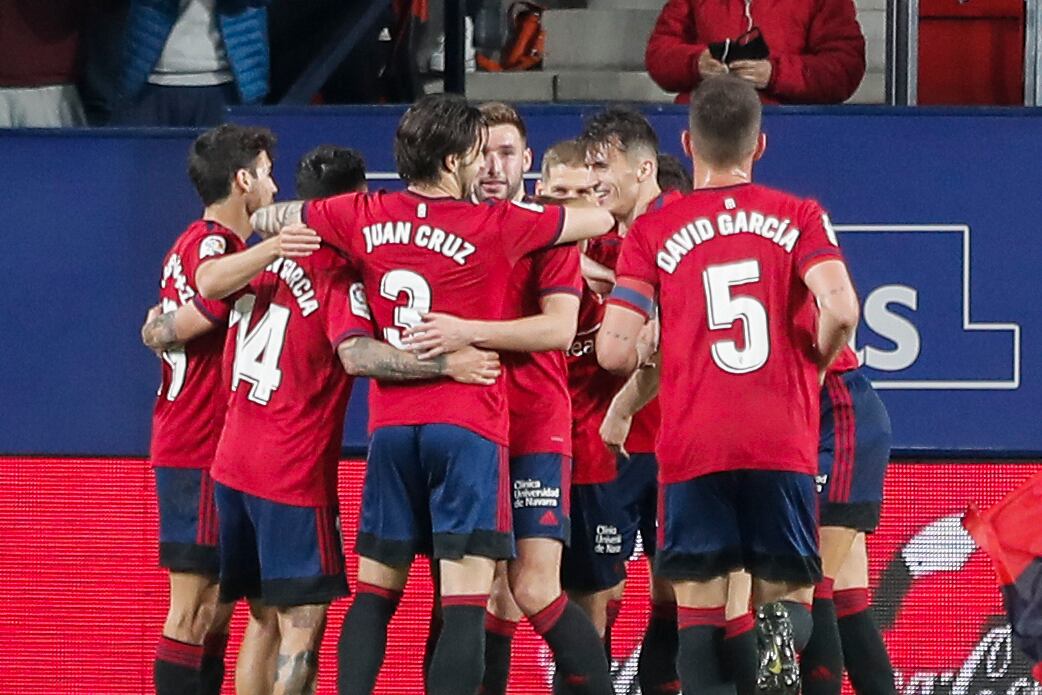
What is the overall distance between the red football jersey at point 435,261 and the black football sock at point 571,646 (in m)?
0.62

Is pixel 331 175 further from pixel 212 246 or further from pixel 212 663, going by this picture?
pixel 212 663

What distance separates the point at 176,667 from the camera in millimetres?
7113

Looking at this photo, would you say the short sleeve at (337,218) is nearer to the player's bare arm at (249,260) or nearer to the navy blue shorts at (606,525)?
the player's bare arm at (249,260)

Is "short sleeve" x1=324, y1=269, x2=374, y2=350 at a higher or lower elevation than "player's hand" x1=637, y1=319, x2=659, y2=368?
higher

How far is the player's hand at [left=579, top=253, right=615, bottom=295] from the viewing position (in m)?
7.18

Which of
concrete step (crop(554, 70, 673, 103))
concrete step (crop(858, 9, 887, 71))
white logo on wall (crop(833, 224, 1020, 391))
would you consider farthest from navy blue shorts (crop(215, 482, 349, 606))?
concrete step (crop(858, 9, 887, 71))

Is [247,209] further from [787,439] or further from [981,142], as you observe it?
[981,142]

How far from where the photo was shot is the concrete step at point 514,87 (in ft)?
35.0

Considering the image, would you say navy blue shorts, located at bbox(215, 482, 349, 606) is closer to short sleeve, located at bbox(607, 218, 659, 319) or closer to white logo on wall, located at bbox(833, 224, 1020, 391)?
short sleeve, located at bbox(607, 218, 659, 319)

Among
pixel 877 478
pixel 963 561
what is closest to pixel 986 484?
pixel 963 561

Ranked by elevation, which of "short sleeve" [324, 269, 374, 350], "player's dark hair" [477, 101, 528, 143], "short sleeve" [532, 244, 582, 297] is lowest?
"short sleeve" [324, 269, 374, 350]

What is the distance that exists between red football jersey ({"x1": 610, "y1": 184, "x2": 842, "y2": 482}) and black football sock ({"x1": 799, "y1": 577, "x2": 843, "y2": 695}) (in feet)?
2.47

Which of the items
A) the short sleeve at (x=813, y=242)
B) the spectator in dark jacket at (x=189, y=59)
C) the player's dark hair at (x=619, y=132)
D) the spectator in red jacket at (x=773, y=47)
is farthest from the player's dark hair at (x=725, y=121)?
the spectator in dark jacket at (x=189, y=59)

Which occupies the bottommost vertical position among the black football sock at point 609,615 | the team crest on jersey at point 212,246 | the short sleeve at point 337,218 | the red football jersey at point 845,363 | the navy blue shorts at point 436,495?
the black football sock at point 609,615
